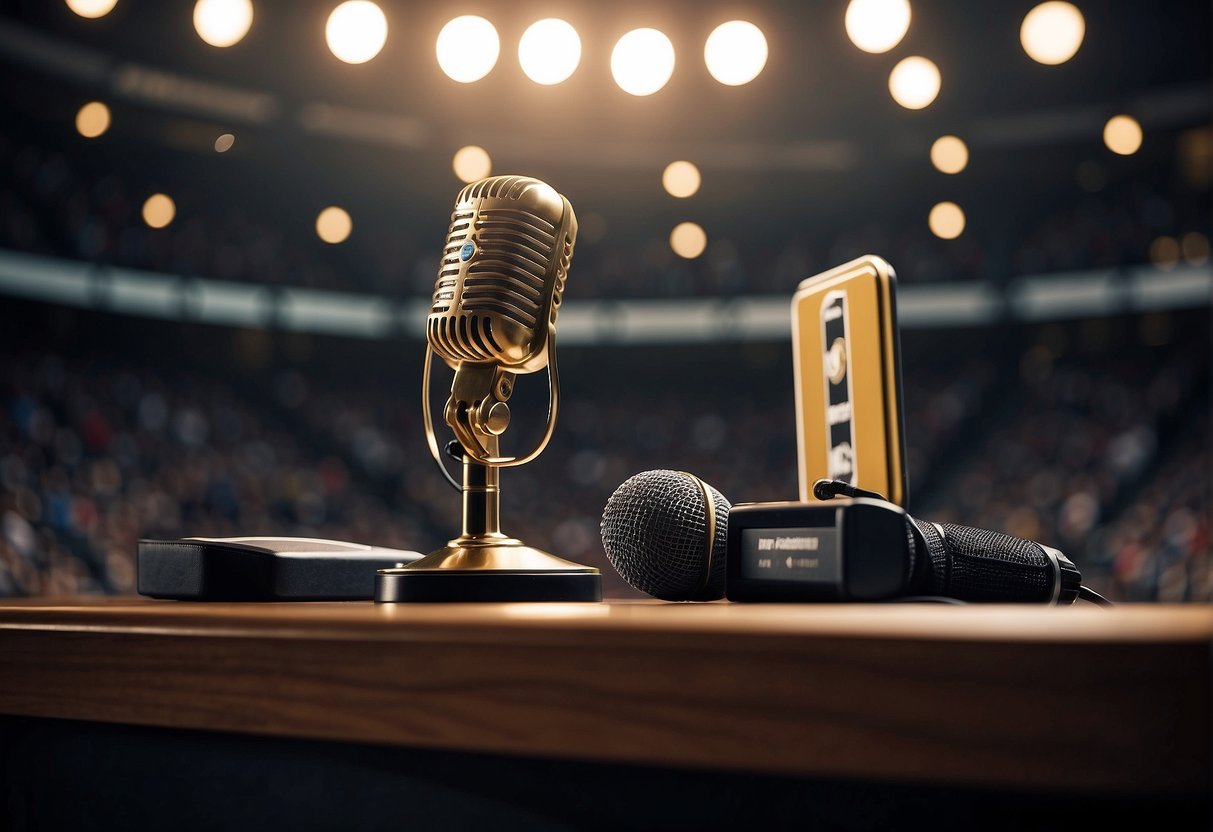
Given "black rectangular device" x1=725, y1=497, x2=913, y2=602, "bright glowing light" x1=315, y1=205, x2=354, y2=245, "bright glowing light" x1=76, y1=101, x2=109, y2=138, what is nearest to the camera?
"black rectangular device" x1=725, y1=497, x2=913, y2=602

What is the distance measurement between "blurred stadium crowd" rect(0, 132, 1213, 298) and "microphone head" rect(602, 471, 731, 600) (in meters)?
8.37

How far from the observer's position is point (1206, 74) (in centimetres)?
749

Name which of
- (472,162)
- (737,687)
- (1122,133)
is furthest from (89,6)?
(1122,133)

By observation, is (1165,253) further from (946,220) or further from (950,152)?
(950,152)

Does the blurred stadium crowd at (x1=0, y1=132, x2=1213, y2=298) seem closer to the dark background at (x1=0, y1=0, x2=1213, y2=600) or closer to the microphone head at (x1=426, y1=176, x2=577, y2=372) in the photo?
the dark background at (x1=0, y1=0, x2=1213, y2=600)

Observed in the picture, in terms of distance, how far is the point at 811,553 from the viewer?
2.60ft

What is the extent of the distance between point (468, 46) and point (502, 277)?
212 cm

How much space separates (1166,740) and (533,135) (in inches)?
342

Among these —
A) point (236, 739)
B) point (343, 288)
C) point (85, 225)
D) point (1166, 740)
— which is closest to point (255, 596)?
point (236, 739)

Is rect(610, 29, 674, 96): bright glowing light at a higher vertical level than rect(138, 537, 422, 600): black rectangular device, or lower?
higher

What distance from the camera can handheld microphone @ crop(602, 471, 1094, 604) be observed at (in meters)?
0.76

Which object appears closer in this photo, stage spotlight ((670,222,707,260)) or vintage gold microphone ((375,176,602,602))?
vintage gold microphone ((375,176,602,602))

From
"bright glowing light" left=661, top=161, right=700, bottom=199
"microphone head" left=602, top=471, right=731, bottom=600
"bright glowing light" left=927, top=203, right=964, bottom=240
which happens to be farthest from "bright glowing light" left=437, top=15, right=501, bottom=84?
"bright glowing light" left=927, top=203, right=964, bottom=240

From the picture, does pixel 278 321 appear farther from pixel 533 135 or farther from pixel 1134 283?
pixel 1134 283
